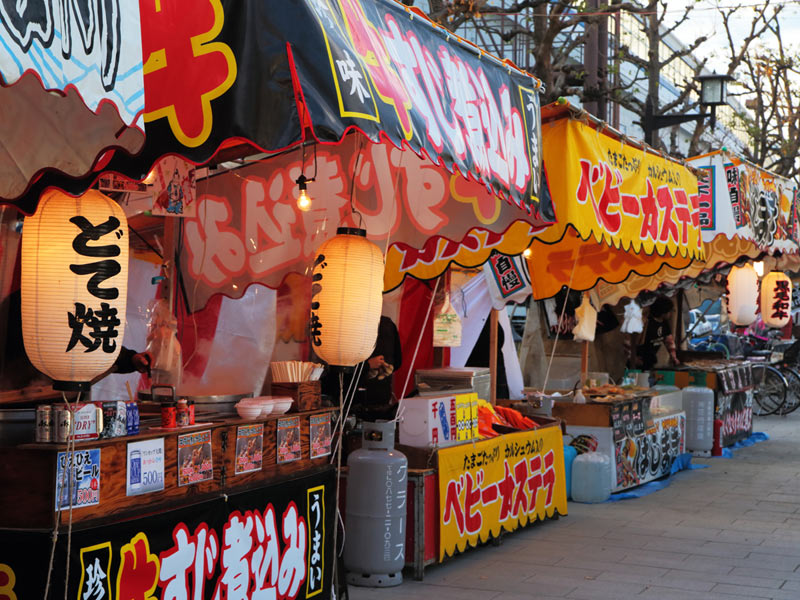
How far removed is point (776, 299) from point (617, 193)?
997 cm

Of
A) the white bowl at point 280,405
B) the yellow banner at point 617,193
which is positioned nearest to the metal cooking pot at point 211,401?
the white bowl at point 280,405

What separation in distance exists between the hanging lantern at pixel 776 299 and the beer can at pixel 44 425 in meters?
15.3

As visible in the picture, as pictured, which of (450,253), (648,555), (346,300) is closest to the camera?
(346,300)

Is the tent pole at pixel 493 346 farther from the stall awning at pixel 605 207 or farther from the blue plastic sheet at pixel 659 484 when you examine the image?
the blue plastic sheet at pixel 659 484

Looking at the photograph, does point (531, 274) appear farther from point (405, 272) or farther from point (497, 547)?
point (497, 547)

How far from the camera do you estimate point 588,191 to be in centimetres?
803

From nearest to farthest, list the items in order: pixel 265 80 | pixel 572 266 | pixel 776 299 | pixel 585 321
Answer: pixel 265 80, pixel 572 266, pixel 585 321, pixel 776 299

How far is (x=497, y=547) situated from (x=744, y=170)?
7.21 m

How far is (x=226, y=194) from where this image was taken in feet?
24.8

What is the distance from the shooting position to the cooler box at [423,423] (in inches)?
301

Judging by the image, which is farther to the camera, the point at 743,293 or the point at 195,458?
the point at 743,293

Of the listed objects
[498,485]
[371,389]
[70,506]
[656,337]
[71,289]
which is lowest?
[498,485]

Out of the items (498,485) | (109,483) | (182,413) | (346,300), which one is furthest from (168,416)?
(498,485)

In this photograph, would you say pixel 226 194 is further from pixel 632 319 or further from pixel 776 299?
pixel 776 299
